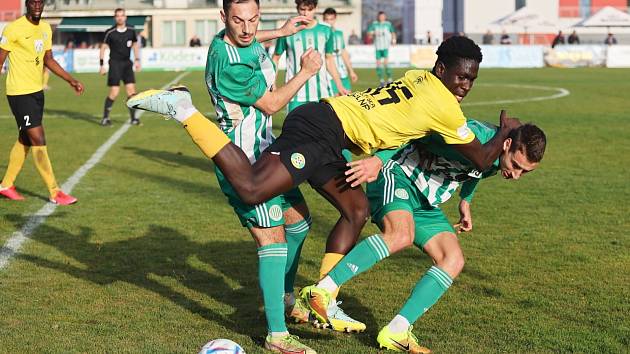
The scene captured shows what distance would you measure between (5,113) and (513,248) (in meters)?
16.4

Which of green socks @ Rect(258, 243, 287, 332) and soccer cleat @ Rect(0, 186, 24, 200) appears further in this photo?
soccer cleat @ Rect(0, 186, 24, 200)

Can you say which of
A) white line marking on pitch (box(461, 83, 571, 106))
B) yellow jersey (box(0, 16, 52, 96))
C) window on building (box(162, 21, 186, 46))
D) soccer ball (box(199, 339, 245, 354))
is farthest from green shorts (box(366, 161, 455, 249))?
window on building (box(162, 21, 186, 46))

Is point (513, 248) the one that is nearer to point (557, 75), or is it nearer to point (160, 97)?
point (160, 97)

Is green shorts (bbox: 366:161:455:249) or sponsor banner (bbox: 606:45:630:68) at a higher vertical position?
green shorts (bbox: 366:161:455:249)

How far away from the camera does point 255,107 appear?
5410 millimetres

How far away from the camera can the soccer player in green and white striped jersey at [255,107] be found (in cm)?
528

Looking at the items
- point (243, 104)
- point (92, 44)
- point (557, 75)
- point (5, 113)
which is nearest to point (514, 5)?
point (92, 44)

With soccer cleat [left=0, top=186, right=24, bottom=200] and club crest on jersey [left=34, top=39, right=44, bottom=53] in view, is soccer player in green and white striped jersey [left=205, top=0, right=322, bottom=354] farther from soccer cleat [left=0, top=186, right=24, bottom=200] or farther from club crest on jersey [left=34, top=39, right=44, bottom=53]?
soccer cleat [left=0, top=186, right=24, bottom=200]

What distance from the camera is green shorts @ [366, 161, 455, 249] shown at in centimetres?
568

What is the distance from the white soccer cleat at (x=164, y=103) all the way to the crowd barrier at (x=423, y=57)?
135 ft

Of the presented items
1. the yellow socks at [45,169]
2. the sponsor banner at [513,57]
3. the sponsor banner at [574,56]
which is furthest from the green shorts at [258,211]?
the sponsor banner at [574,56]

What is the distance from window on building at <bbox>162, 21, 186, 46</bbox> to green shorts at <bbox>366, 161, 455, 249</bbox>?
68566mm

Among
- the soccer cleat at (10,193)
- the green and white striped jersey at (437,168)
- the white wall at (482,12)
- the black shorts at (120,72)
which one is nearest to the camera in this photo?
the green and white striped jersey at (437,168)

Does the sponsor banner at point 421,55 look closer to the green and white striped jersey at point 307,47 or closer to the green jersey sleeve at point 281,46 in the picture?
the green and white striped jersey at point 307,47
